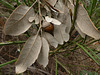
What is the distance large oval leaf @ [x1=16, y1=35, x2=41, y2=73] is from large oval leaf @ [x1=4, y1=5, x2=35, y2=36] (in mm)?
54

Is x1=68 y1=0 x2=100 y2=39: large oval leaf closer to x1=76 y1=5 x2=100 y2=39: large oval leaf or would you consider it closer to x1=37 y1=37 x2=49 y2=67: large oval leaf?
x1=76 y1=5 x2=100 y2=39: large oval leaf

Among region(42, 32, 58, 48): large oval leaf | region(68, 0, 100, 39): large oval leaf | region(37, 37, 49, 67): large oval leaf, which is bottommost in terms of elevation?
region(37, 37, 49, 67): large oval leaf

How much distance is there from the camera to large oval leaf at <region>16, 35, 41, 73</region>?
35 cm

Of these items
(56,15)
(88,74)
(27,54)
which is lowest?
(88,74)

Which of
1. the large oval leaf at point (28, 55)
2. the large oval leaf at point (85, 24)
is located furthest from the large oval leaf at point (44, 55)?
the large oval leaf at point (85, 24)

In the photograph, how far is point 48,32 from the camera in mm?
424

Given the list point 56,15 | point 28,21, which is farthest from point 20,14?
point 56,15

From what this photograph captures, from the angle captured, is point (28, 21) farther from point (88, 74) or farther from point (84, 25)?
point (88, 74)

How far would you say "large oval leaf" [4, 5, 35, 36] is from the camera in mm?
341

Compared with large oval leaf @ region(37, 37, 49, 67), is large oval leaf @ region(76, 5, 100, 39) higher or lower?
higher

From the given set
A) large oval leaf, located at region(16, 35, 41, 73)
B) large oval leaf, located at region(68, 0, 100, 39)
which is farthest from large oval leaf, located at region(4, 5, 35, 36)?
large oval leaf, located at region(68, 0, 100, 39)

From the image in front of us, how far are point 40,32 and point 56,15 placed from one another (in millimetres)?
92

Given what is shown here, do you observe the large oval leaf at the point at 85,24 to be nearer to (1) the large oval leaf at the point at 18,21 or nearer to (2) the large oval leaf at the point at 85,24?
(2) the large oval leaf at the point at 85,24

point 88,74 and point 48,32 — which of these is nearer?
point 48,32
